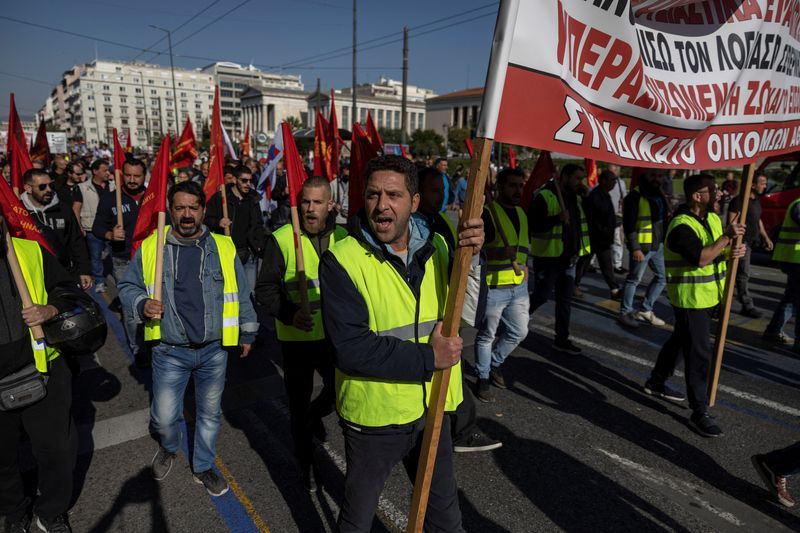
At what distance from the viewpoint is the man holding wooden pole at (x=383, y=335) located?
1976mm

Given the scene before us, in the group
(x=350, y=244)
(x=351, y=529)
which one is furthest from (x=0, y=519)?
(x=350, y=244)

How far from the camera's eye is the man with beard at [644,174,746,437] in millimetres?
3965

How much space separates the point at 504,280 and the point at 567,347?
5.80 ft

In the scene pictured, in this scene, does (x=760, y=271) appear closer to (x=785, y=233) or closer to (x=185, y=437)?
(x=785, y=233)

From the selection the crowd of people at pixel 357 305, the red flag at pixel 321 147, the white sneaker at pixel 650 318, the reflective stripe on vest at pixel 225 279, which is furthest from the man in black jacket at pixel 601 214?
the reflective stripe on vest at pixel 225 279

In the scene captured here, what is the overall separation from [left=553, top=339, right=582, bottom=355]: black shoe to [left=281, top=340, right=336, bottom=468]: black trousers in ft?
10.7

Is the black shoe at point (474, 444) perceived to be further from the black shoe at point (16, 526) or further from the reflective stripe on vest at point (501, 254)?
the black shoe at point (16, 526)

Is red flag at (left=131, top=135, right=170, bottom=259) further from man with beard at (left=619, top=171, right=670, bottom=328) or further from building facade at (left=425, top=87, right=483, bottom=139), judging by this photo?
building facade at (left=425, top=87, right=483, bottom=139)

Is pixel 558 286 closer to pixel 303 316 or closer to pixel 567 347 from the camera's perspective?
pixel 567 347

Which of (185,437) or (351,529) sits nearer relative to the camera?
(351,529)

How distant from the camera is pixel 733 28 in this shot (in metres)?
2.78

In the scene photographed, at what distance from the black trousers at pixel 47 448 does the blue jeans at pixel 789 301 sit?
22.1ft

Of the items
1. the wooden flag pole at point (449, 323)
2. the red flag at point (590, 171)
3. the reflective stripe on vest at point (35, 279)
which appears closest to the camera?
the wooden flag pole at point (449, 323)

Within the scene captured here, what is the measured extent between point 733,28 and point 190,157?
23.3 feet
